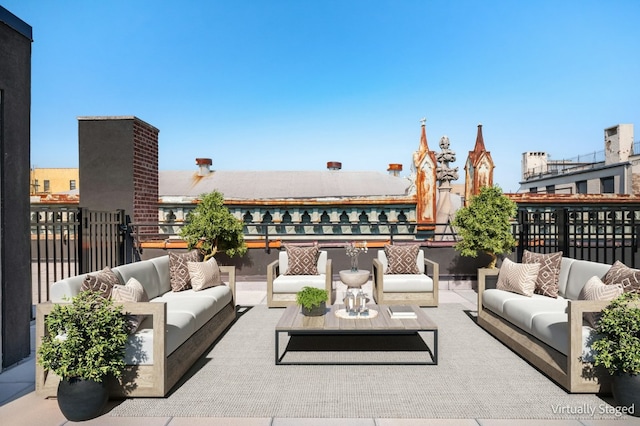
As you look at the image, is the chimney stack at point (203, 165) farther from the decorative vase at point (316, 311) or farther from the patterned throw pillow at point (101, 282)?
the decorative vase at point (316, 311)

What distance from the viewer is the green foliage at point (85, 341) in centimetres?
250

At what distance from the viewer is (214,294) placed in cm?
459

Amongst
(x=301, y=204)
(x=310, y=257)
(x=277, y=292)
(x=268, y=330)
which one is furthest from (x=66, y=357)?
(x=301, y=204)

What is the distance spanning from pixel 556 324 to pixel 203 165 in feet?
55.5

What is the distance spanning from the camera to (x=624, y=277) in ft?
10.8

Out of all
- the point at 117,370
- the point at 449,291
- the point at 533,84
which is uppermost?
the point at 533,84

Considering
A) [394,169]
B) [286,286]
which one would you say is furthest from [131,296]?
[394,169]

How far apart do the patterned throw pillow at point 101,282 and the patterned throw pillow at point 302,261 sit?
122 inches

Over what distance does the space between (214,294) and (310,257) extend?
2.02m

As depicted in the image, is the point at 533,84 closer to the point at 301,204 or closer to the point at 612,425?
the point at 301,204

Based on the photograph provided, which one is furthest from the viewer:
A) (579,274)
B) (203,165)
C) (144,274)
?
(203,165)

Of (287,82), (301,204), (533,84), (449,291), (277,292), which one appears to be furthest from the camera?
(287,82)

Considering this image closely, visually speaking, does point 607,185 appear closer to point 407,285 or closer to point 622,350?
point 407,285

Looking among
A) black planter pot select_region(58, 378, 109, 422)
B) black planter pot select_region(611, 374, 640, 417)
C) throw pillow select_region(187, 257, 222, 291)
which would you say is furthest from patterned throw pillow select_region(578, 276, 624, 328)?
throw pillow select_region(187, 257, 222, 291)
